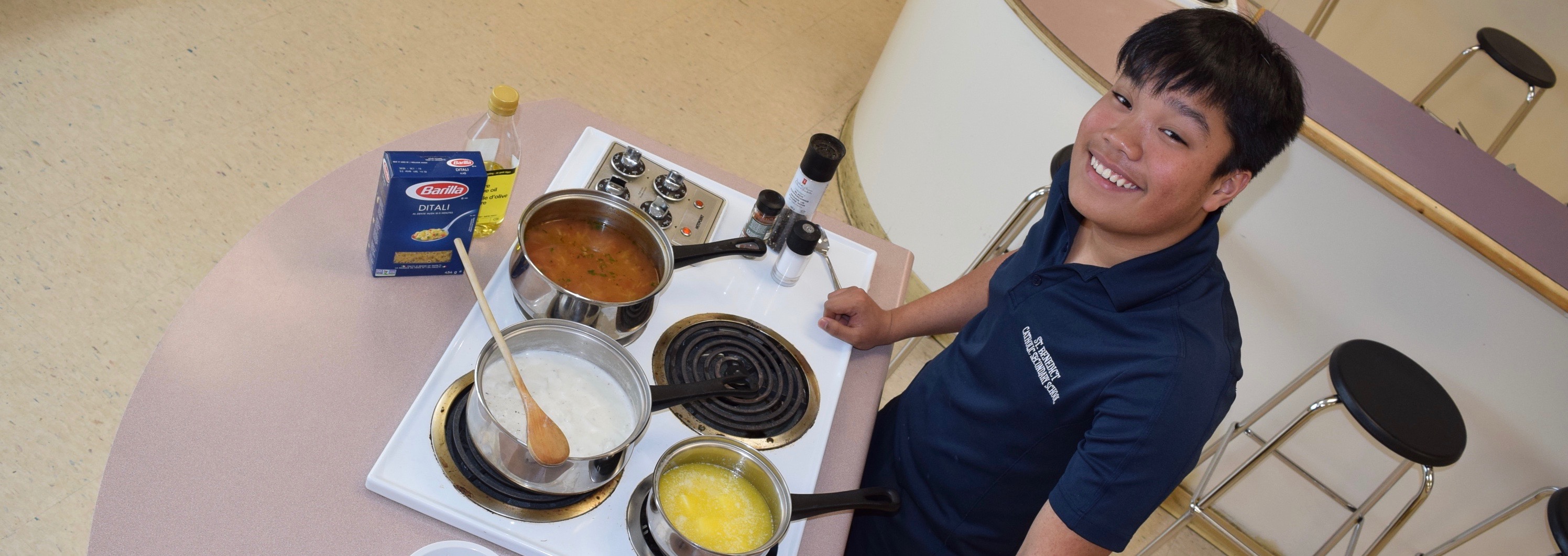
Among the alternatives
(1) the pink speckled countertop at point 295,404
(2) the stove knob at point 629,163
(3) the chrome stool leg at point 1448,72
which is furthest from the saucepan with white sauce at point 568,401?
(3) the chrome stool leg at point 1448,72

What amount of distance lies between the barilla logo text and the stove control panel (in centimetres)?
30

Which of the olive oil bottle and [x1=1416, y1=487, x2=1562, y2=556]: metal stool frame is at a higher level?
the olive oil bottle

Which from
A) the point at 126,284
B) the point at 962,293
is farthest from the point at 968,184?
the point at 126,284

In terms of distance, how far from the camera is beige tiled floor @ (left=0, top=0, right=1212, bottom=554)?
2035 mm

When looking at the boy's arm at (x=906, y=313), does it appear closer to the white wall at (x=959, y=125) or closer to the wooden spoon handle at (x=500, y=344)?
the wooden spoon handle at (x=500, y=344)

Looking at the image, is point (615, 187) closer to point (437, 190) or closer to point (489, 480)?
point (437, 190)

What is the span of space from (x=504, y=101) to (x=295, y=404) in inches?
18.0

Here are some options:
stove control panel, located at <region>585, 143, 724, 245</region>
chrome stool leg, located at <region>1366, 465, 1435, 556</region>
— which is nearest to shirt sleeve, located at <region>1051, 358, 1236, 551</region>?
stove control panel, located at <region>585, 143, 724, 245</region>

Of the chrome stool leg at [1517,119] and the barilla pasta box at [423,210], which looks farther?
the chrome stool leg at [1517,119]

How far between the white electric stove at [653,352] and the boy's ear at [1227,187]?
1.92 ft

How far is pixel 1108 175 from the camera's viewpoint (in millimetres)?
1287

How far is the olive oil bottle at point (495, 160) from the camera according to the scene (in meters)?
1.32

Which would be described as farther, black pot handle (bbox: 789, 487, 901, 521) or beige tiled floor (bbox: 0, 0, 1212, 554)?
beige tiled floor (bbox: 0, 0, 1212, 554)

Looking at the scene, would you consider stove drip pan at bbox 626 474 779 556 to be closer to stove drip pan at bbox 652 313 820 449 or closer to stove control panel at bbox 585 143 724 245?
stove drip pan at bbox 652 313 820 449
